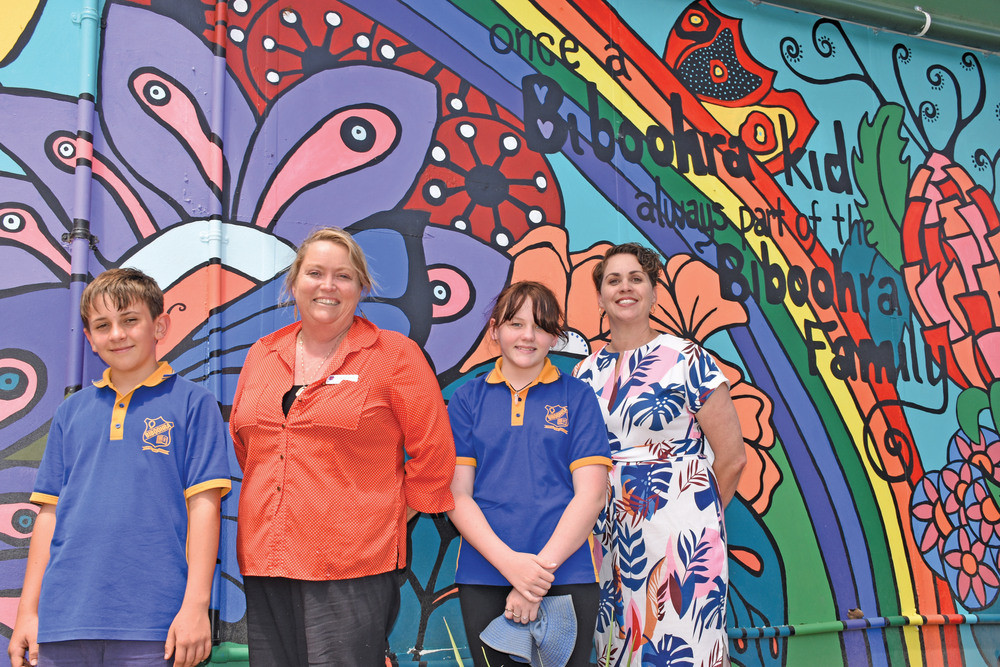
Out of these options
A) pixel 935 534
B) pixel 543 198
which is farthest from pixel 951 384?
pixel 543 198

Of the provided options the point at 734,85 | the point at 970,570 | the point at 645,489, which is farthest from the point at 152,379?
the point at 970,570

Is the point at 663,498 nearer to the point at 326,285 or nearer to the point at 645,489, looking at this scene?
the point at 645,489

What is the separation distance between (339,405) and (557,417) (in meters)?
0.62

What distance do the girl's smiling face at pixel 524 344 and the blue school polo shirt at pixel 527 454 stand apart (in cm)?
3

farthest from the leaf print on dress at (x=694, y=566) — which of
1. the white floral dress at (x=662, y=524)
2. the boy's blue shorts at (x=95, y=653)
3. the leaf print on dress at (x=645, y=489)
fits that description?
the boy's blue shorts at (x=95, y=653)

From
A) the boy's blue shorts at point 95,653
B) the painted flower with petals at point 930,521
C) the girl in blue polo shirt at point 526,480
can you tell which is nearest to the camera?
the boy's blue shorts at point 95,653

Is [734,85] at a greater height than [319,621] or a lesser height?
greater

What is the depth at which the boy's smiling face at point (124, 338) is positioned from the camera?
6.14 ft

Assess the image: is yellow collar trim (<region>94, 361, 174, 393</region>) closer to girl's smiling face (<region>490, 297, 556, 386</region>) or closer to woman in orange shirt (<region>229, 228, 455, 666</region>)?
woman in orange shirt (<region>229, 228, 455, 666</region>)

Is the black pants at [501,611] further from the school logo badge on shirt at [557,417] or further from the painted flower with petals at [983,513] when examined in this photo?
the painted flower with petals at [983,513]

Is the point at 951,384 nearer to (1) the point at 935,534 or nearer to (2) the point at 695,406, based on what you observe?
(1) the point at 935,534

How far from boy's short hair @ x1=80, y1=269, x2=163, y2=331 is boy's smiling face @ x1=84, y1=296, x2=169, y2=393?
0.01m

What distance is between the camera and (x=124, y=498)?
5.79ft

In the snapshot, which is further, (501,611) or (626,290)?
(626,290)
